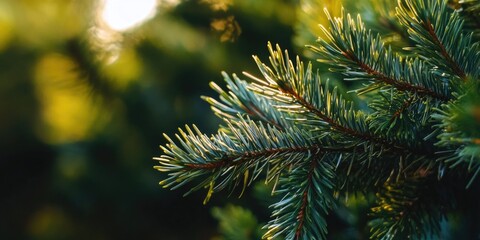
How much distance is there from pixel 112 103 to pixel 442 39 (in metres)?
1.15

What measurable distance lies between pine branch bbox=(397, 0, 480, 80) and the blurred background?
24cm

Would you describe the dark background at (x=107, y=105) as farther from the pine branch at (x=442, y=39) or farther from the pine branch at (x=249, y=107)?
the pine branch at (x=442, y=39)

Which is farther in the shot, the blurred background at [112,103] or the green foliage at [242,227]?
the blurred background at [112,103]

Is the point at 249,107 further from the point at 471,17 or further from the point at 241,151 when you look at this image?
the point at 471,17

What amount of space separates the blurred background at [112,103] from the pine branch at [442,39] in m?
0.24

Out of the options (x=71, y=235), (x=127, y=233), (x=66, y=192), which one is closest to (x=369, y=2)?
(x=127, y=233)

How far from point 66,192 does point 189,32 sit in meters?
0.81

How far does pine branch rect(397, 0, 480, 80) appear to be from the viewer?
0.43 meters

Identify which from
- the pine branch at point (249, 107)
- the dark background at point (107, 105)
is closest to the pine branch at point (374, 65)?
the pine branch at point (249, 107)

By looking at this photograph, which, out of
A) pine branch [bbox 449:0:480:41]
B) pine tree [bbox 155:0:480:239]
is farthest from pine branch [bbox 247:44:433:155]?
pine branch [bbox 449:0:480:41]

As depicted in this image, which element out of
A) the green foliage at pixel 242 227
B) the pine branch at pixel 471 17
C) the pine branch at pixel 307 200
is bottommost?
the pine branch at pixel 307 200

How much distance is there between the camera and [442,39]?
0.43 metres

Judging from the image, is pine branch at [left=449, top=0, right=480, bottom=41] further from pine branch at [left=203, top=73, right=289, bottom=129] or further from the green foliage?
the green foliage

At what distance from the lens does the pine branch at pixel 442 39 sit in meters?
0.43
